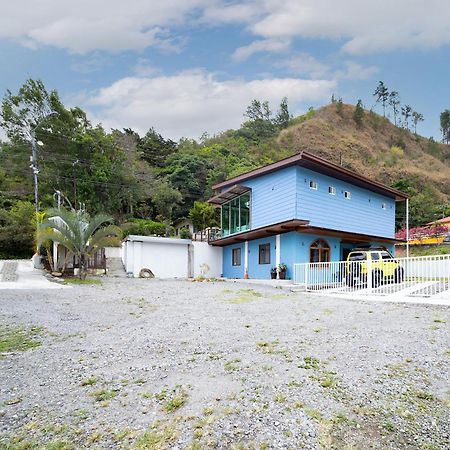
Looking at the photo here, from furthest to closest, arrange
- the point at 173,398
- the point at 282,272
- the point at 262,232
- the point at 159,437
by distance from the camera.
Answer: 1. the point at 262,232
2. the point at 282,272
3. the point at 173,398
4. the point at 159,437

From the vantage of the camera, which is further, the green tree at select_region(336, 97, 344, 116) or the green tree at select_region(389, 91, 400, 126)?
the green tree at select_region(389, 91, 400, 126)

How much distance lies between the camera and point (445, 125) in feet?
252

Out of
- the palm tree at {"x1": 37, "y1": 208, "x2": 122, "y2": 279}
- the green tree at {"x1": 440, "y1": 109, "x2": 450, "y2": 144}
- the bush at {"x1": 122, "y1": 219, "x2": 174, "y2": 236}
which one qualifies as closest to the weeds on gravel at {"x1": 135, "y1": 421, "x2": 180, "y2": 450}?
the palm tree at {"x1": 37, "y1": 208, "x2": 122, "y2": 279}

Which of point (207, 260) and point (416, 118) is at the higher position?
point (416, 118)

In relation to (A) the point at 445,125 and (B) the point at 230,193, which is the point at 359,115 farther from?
(B) the point at 230,193

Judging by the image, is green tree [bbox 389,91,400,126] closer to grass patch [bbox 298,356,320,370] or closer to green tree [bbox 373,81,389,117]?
green tree [bbox 373,81,389,117]

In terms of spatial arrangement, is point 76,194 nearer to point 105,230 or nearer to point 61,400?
point 105,230

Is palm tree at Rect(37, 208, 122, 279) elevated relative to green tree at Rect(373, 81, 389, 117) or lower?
lower

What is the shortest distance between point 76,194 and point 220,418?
31.1 m

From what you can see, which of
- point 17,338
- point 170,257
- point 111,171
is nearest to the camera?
point 17,338

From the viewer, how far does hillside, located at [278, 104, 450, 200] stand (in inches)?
2205

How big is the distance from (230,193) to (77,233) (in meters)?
9.51

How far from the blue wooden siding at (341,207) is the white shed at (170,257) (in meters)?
7.60

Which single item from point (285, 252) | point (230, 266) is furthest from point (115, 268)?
point (285, 252)
